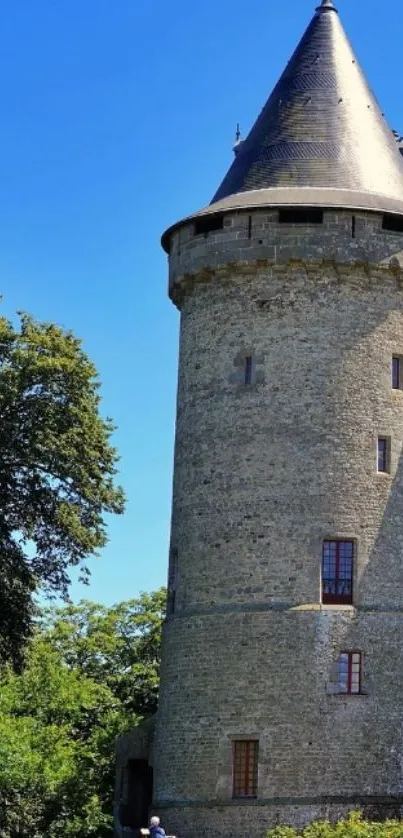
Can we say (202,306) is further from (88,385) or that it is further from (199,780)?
(199,780)

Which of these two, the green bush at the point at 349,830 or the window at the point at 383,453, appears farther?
the window at the point at 383,453

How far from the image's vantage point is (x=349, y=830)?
28750mm

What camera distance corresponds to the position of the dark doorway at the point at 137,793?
3819 cm

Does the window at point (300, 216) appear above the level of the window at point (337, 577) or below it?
above

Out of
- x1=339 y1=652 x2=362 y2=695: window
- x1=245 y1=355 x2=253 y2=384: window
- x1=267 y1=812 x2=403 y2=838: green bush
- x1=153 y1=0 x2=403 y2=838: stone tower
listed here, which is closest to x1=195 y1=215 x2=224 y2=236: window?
x1=153 y1=0 x2=403 y2=838: stone tower

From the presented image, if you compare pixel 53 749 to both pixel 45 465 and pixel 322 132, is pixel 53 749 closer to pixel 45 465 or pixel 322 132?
pixel 45 465

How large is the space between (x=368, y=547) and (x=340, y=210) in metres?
7.14

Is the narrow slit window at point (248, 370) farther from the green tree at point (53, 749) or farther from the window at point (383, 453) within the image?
the green tree at point (53, 749)

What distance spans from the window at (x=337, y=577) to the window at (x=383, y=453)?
2095 millimetres

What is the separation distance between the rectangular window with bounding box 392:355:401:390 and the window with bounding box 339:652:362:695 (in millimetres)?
5850

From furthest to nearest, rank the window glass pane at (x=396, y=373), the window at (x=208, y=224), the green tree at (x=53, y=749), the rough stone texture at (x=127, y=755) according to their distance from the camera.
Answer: the green tree at (x=53, y=749) → the rough stone texture at (x=127, y=755) → the window at (x=208, y=224) → the window glass pane at (x=396, y=373)

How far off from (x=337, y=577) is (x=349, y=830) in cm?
670

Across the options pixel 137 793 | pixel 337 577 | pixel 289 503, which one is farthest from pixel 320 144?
pixel 137 793

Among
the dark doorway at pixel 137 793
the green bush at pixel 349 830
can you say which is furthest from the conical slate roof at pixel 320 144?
the green bush at pixel 349 830
